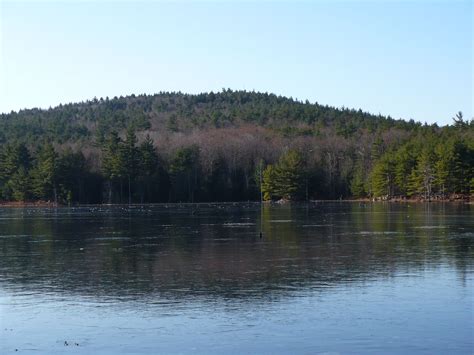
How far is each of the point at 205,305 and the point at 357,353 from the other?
7359 mm

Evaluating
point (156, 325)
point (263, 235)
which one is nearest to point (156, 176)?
point (263, 235)

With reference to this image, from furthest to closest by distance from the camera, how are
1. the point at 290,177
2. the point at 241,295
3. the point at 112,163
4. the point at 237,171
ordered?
the point at 237,171, the point at 290,177, the point at 112,163, the point at 241,295

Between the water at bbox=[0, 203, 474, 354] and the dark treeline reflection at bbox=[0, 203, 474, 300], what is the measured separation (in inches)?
3.1

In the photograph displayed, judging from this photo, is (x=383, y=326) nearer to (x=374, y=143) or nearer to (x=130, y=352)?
(x=130, y=352)

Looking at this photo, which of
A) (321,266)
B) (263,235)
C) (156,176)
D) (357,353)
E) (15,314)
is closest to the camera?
(357,353)

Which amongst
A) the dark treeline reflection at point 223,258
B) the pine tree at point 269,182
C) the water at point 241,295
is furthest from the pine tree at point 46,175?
the water at point 241,295

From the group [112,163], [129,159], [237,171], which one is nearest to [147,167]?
[129,159]

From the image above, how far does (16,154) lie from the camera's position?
132m

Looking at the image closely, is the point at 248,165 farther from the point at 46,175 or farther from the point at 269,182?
the point at 46,175

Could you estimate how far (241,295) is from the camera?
25.0 meters

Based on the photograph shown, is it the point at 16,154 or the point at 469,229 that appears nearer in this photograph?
the point at 469,229

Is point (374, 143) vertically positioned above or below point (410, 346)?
above

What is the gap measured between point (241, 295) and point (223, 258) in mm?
10957

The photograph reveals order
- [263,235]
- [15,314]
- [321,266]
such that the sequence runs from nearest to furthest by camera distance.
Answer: [15,314], [321,266], [263,235]
